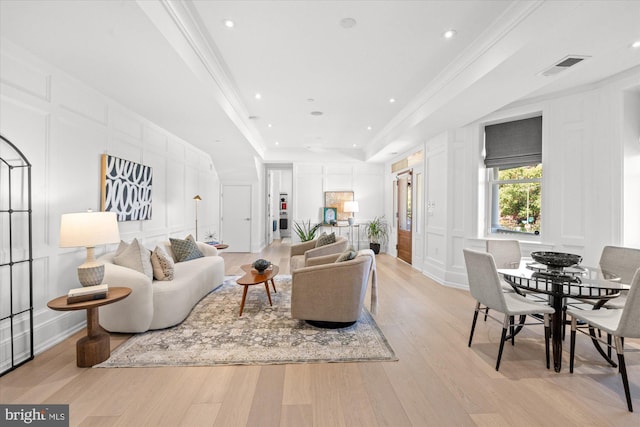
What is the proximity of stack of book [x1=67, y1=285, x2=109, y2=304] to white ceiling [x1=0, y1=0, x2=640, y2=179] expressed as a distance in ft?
6.31

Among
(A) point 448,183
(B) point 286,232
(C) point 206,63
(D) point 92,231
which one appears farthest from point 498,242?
(B) point 286,232

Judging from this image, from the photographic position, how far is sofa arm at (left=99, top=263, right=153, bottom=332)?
9.12 ft

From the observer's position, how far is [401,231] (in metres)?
7.23

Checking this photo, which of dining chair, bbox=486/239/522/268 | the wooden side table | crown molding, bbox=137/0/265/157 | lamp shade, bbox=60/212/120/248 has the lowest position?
the wooden side table

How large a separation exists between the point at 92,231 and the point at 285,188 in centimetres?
1026

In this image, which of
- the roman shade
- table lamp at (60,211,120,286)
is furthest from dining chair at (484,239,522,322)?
table lamp at (60,211,120,286)

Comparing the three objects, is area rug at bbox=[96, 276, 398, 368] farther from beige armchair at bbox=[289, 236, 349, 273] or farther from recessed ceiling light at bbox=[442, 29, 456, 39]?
recessed ceiling light at bbox=[442, 29, 456, 39]

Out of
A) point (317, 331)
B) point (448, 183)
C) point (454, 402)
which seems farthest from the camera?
point (448, 183)

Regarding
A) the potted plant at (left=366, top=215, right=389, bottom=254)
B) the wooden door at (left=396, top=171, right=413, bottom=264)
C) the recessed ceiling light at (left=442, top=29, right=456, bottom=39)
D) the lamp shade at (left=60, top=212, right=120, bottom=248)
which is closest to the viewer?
the lamp shade at (left=60, top=212, right=120, bottom=248)

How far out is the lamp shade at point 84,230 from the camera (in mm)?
2406

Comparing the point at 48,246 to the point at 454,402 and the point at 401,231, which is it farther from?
the point at 401,231

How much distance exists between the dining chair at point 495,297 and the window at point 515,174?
2.05m

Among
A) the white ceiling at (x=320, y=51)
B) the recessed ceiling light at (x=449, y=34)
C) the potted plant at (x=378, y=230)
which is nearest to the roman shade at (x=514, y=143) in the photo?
the white ceiling at (x=320, y=51)

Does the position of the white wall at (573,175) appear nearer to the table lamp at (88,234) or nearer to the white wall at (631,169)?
the white wall at (631,169)
